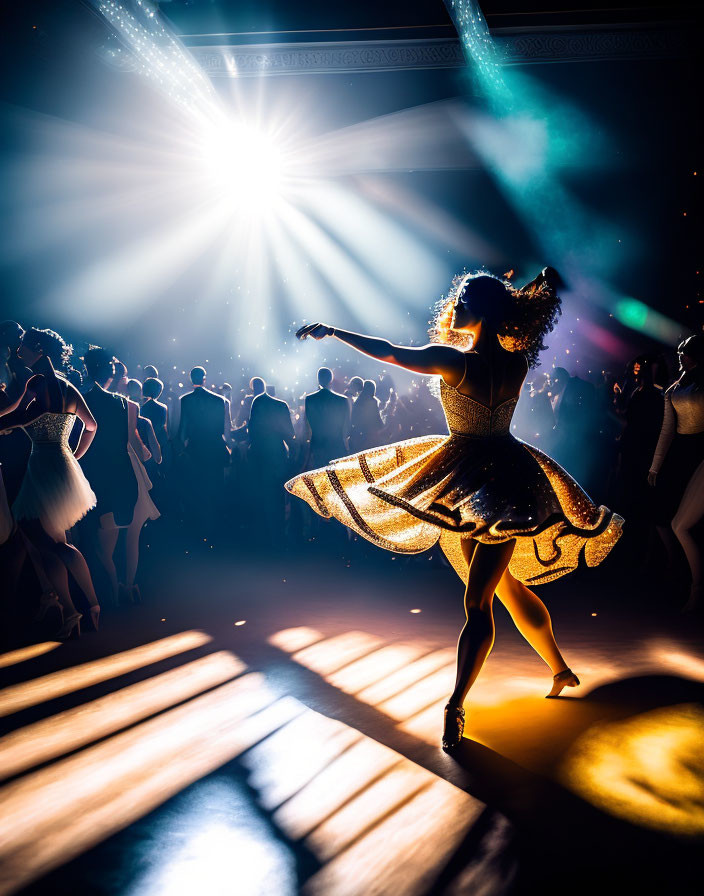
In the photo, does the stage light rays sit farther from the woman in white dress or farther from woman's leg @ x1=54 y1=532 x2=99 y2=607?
woman's leg @ x1=54 y1=532 x2=99 y2=607

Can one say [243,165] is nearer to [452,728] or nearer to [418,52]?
[418,52]

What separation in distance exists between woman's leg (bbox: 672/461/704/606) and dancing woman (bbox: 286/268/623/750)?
142 cm

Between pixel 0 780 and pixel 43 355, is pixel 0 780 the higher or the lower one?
the lower one

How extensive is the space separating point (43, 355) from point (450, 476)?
8.31 feet

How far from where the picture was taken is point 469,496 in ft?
7.14

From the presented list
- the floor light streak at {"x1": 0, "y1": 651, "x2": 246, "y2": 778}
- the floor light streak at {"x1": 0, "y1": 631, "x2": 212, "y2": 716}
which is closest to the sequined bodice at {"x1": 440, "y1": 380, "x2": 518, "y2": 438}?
the floor light streak at {"x1": 0, "y1": 651, "x2": 246, "y2": 778}

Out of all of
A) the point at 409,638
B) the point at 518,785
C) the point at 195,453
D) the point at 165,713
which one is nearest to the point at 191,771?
the point at 165,713

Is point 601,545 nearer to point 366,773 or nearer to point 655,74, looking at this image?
point 366,773

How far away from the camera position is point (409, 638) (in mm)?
3500

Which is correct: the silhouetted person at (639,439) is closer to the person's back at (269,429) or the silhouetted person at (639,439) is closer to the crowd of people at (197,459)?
the crowd of people at (197,459)

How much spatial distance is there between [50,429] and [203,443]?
8.02 feet

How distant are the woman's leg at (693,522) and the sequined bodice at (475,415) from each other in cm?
200

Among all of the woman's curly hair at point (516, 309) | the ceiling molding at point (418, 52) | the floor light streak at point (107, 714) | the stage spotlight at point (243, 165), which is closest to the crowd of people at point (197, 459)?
the woman's curly hair at point (516, 309)

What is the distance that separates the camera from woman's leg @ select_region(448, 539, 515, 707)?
223 cm
